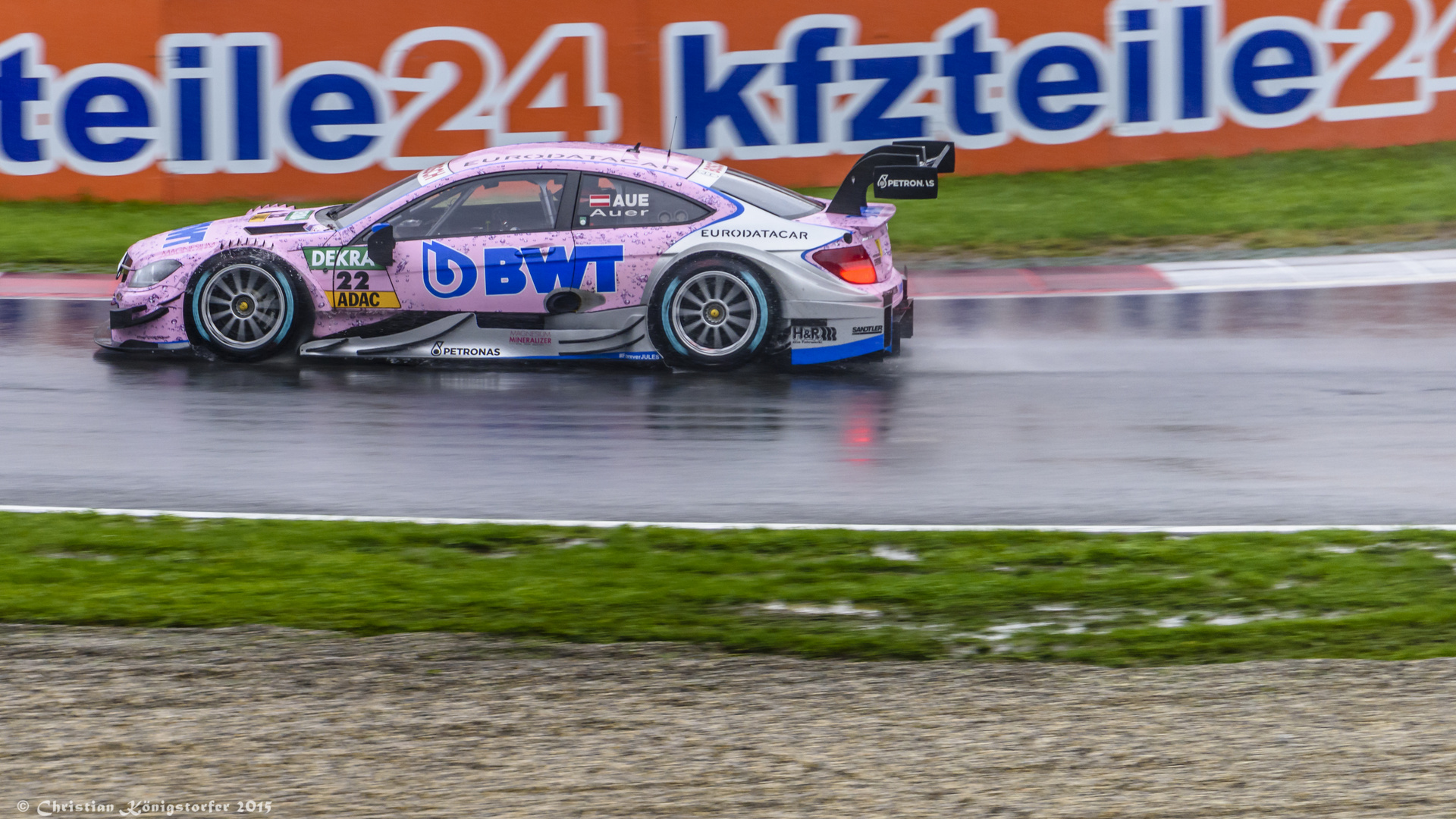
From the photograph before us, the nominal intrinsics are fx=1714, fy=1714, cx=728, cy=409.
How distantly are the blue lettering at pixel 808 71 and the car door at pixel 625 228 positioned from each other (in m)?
6.96

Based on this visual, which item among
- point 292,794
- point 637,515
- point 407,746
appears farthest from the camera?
point 637,515

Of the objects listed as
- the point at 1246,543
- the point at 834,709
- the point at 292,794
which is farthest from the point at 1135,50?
the point at 292,794

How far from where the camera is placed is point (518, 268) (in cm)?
1069

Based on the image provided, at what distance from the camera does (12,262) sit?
15.8 m

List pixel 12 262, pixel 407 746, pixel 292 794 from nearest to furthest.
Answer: pixel 292 794 → pixel 407 746 → pixel 12 262

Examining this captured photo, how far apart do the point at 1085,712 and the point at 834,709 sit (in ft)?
2.61

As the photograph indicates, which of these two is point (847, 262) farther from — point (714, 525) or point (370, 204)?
point (714, 525)

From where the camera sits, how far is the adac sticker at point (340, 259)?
10742 mm

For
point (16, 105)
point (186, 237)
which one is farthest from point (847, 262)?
point (16, 105)

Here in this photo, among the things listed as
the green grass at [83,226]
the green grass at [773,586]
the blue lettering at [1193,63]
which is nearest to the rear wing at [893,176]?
the green grass at [773,586]

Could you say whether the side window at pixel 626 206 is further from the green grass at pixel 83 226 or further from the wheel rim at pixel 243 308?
the green grass at pixel 83 226

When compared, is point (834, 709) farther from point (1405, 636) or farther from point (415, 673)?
point (1405, 636)

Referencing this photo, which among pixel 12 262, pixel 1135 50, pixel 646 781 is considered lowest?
pixel 646 781

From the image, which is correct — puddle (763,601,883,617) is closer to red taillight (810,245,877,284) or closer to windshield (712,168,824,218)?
red taillight (810,245,877,284)
